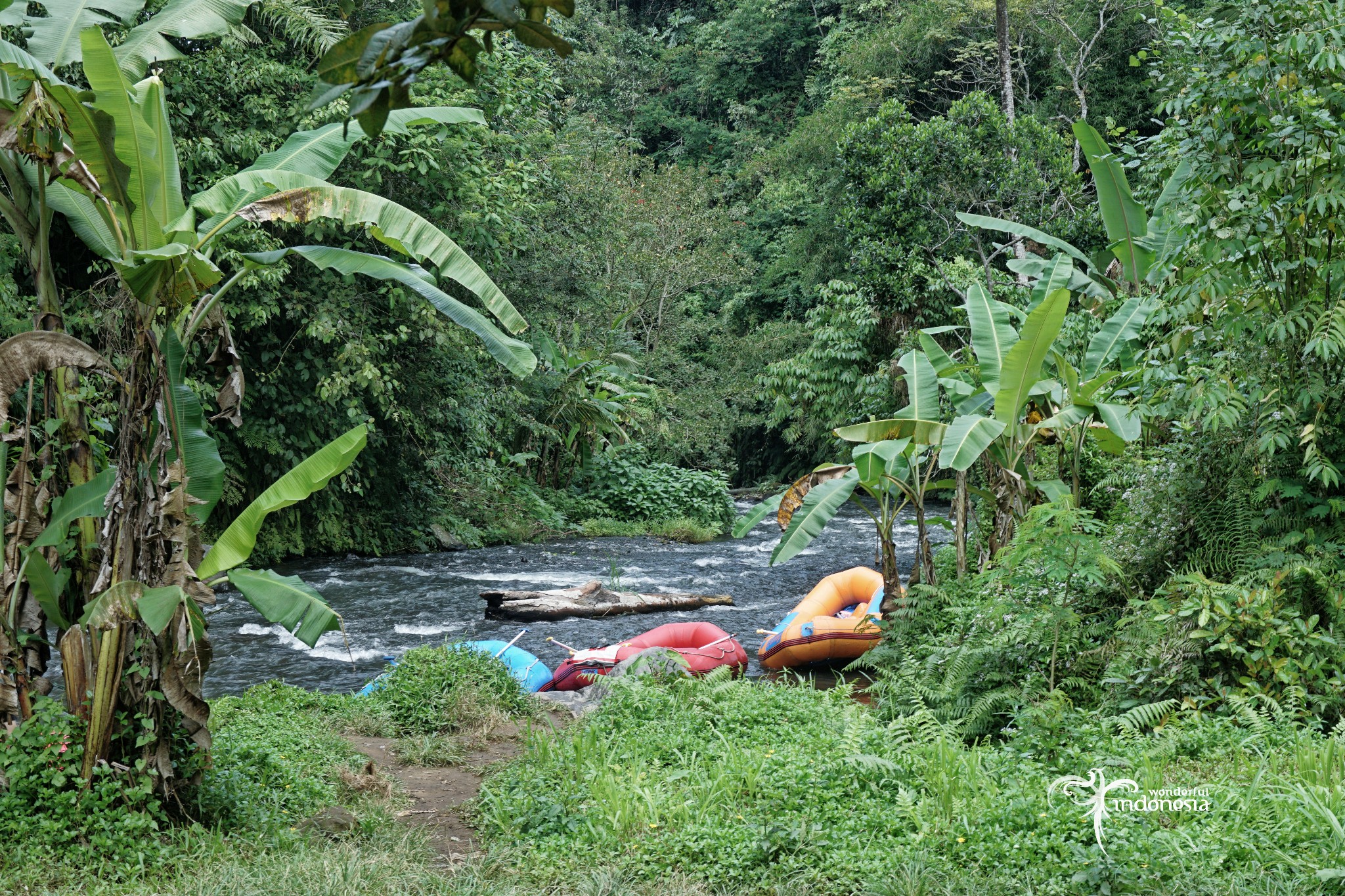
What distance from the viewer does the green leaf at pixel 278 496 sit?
4.24m

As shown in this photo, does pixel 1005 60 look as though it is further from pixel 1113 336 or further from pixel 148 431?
pixel 148 431

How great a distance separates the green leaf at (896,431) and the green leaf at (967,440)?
65cm

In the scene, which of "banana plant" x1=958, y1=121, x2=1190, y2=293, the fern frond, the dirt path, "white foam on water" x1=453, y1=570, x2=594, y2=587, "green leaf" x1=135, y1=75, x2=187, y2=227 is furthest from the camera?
"white foam on water" x1=453, y1=570, x2=594, y2=587

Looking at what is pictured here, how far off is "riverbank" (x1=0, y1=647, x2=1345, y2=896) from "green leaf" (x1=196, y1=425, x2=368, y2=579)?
3.13 feet

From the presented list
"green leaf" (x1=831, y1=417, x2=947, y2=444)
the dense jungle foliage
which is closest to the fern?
the dense jungle foliage

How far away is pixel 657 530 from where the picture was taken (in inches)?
748

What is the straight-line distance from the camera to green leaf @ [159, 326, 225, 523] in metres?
4.08

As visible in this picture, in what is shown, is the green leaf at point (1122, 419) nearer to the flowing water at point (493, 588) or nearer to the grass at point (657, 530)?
the flowing water at point (493, 588)

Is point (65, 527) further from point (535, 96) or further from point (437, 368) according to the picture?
point (535, 96)

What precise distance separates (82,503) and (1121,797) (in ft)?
14.0

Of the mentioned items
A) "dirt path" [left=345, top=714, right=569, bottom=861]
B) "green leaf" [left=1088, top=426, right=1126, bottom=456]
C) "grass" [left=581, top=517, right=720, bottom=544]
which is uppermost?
"green leaf" [left=1088, top=426, right=1126, bottom=456]

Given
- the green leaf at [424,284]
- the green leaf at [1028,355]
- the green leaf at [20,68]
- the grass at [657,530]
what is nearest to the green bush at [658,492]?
the grass at [657,530]

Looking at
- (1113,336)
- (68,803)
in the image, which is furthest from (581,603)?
(68,803)

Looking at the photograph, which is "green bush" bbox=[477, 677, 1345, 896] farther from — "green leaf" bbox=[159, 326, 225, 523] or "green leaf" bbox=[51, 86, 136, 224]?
"green leaf" bbox=[51, 86, 136, 224]
